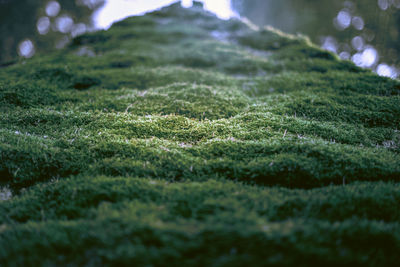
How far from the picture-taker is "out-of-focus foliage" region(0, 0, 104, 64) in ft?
79.2

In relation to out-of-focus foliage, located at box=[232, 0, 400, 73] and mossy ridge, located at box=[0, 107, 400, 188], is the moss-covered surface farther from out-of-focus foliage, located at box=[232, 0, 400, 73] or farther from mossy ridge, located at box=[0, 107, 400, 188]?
out-of-focus foliage, located at box=[232, 0, 400, 73]

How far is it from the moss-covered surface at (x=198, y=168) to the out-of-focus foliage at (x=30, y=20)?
2234 centimetres

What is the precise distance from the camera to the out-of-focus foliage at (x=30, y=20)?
24.1 metres

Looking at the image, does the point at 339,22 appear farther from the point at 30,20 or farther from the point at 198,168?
the point at 30,20


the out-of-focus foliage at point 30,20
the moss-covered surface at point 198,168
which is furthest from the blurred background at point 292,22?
→ the moss-covered surface at point 198,168

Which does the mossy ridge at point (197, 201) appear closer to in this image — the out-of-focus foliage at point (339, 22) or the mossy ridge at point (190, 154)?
the mossy ridge at point (190, 154)

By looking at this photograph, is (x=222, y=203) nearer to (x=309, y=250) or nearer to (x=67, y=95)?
(x=309, y=250)

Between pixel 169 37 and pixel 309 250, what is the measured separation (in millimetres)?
15069

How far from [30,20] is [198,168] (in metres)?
32.4

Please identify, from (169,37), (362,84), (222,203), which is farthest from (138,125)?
(169,37)

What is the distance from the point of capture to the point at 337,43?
26.1 metres

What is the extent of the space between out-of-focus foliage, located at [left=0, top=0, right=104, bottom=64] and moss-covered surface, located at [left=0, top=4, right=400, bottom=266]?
73.3 feet

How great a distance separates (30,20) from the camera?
84.1 feet

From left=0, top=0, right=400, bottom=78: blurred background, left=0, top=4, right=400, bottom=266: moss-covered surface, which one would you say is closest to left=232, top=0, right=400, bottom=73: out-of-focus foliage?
left=0, top=0, right=400, bottom=78: blurred background
